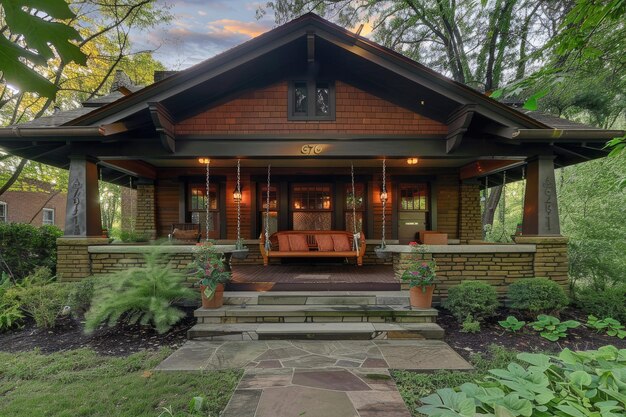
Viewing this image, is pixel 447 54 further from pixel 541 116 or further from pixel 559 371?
pixel 559 371

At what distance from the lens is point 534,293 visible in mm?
4824

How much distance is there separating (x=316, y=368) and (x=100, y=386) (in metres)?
2.21

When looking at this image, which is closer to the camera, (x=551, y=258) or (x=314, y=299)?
(x=314, y=299)

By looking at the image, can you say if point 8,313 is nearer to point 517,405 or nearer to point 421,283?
A: point 421,283

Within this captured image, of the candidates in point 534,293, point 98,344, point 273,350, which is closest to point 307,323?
point 273,350

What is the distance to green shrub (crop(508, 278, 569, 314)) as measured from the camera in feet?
15.7

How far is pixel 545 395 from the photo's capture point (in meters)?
1.66

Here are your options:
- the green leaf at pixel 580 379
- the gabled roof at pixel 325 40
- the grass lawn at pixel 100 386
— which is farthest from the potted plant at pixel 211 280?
the green leaf at pixel 580 379

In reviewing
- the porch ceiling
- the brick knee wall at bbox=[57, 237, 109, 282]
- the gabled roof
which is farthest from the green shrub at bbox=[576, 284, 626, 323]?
the brick knee wall at bbox=[57, 237, 109, 282]

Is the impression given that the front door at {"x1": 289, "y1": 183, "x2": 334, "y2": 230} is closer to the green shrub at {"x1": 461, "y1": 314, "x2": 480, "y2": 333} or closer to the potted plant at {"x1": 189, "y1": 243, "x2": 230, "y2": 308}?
the potted plant at {"x1": 189, "y1": 243, "x2": 230, "y2": 308}

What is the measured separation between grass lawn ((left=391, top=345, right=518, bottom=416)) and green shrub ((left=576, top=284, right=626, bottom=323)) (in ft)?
9.10

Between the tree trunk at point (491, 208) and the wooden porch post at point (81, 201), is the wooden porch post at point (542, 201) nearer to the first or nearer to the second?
the tree trunk at point (491, 208)

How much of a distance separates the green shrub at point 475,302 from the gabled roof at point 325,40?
9.96ft

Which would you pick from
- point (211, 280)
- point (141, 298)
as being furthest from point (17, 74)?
point (141, 298)
